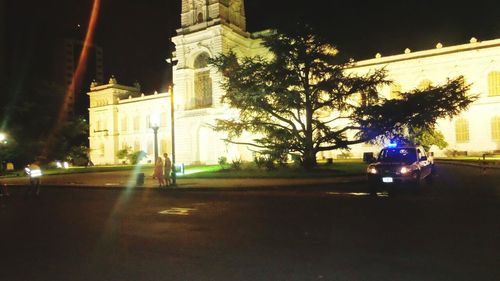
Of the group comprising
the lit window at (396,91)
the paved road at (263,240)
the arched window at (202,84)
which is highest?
the arched window at (202,84)

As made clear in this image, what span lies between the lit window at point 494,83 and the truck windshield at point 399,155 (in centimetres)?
3953

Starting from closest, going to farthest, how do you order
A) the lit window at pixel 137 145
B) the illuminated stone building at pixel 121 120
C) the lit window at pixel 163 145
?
the lit window at pixel 163 145 < the illuminated stone building at pixel 121 120 < the lit window at pixel 137 145

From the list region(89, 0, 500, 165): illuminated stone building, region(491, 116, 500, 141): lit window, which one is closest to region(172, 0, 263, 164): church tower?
region(89, 0, 500, 165): illuminated stone building

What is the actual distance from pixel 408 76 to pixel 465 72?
6.45m

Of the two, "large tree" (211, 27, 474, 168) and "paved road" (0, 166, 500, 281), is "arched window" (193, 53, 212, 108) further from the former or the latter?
"paved road" (0, 166, 500, 281)

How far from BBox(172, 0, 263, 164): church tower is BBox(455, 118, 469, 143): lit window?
25.2m

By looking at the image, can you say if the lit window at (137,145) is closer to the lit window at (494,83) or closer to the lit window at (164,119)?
the lit window at (164,119)

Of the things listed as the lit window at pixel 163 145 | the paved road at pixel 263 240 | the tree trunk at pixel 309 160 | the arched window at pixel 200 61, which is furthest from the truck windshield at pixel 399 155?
the lit window at pixel 163 145

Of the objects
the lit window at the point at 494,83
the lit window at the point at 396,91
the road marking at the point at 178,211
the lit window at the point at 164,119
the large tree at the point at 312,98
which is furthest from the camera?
the lit window at the point at 164,119

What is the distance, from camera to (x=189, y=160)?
55.9 metres

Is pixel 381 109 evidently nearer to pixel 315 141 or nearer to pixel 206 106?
pixel 315 141

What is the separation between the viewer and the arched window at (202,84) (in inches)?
2227

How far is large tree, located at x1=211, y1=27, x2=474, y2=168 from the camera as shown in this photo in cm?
2708

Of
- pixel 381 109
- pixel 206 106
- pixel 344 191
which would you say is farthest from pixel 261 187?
pixel 206 106
